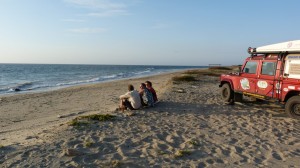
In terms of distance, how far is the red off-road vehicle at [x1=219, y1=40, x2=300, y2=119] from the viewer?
893 centimetres

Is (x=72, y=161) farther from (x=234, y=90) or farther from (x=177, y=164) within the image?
(x=234, y=90)

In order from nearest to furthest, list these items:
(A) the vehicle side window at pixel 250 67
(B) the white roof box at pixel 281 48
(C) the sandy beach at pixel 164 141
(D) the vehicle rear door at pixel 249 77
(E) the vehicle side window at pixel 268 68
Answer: (C) the sandy beach at pixel 164 141, (B) the white roof box at pixel 281 48, (E) the vehicle side window at pixel 268 68, (D) the vehicle rear door at pixel 249 77, (A) the vehicle side window at pixel 250 67

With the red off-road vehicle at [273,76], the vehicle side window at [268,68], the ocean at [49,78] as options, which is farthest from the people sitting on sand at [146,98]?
the ocean at [49,78]

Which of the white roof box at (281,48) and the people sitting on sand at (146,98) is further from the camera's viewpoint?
the people sitting on sand at (146,98)

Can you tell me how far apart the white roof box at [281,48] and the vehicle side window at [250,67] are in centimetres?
49

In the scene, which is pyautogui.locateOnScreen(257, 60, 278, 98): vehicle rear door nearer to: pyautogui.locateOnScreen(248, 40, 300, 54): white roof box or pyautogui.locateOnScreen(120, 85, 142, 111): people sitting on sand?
pyautogui.locateOnScreen(248, 40, 300, 54): white roof box

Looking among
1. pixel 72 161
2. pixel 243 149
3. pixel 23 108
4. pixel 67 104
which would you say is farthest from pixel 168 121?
pixel 23 108

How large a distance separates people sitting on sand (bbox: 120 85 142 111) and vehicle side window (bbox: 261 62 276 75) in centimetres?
489

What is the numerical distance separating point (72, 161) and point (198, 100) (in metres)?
8.44

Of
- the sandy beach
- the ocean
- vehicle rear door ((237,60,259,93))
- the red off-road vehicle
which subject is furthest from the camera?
the ocean

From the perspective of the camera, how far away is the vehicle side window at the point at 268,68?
386 inches

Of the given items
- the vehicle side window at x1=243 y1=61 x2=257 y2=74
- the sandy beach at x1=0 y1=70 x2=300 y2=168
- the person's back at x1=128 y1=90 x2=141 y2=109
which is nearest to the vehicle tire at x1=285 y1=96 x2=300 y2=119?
the sandy beach at x1=0 y1=70 x2=300 y2=168

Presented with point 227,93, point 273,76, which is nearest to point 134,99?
point 227,93

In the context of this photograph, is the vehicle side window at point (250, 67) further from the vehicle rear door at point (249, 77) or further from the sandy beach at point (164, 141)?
the sandy beach at point (164, 141)
